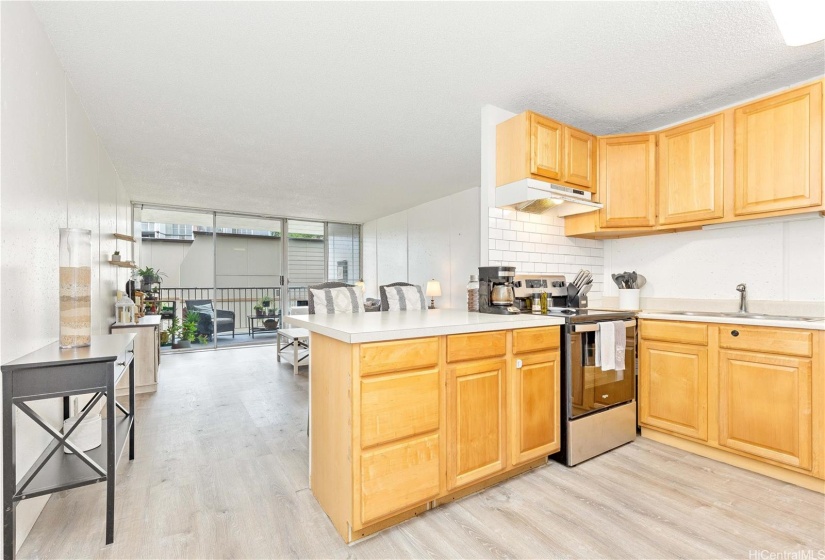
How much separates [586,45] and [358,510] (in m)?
2.64

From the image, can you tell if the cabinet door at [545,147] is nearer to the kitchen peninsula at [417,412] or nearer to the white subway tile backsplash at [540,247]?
the white subway tile backsplash at [540,247]

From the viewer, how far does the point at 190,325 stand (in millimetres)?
6773

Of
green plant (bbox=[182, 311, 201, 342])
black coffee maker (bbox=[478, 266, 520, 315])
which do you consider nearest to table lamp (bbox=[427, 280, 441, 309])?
black coffee maker (bbox=[478, 266, 520, 315])

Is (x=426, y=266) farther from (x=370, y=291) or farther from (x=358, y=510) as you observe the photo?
(x=358, y=510)

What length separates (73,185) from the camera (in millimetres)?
2520

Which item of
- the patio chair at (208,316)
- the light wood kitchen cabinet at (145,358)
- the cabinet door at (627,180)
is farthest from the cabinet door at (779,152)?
the patio chair at (208,316)

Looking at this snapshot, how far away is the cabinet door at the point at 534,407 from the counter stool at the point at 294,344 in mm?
3218

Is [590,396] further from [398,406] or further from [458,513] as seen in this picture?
[398,406]

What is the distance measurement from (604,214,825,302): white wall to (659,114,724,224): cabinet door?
0.33m

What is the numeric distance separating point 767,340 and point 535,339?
1.37m

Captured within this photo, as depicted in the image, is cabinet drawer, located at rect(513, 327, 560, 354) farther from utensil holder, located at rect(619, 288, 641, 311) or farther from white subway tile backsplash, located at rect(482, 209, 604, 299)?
utensil holder, located at rect(619, 288, 641, 311)

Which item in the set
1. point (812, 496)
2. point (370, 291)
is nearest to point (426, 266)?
point (370, 291)

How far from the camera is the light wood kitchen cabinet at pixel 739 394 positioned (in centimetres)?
211

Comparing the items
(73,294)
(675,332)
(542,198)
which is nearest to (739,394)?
(675,332)
